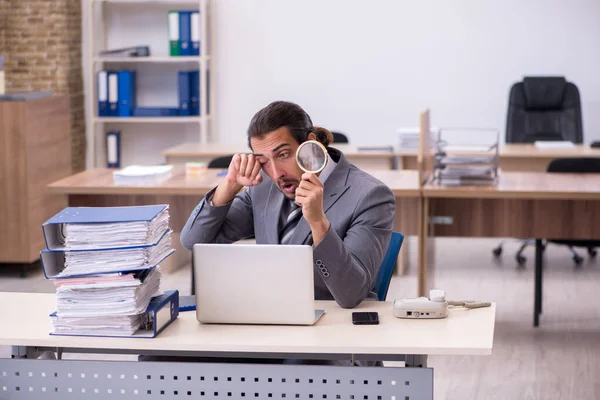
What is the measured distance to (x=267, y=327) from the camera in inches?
93.1

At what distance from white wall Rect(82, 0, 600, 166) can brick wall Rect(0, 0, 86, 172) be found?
125 cm

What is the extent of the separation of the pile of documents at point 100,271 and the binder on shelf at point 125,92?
17.5 feet

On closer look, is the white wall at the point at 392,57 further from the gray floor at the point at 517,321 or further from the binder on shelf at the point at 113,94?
the gray floor at the point at 517,321

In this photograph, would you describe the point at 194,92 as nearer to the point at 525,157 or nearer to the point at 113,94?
the point at 113,94

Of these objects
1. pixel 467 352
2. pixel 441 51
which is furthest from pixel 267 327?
pixel 441 51

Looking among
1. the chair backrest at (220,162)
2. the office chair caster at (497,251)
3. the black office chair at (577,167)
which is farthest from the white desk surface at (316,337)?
the office chair caster at (497,251)

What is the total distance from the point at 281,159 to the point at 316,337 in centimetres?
62

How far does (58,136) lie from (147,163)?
72.2 inches

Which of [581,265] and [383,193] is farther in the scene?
[581,265]

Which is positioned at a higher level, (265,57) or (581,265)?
(265,57)

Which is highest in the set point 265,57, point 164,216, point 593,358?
point 265,57

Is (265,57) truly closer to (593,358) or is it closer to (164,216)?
(593,358)

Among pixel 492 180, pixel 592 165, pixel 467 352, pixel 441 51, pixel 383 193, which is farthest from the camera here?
pixel 441 51

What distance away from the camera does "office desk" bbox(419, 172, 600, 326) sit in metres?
4.53
